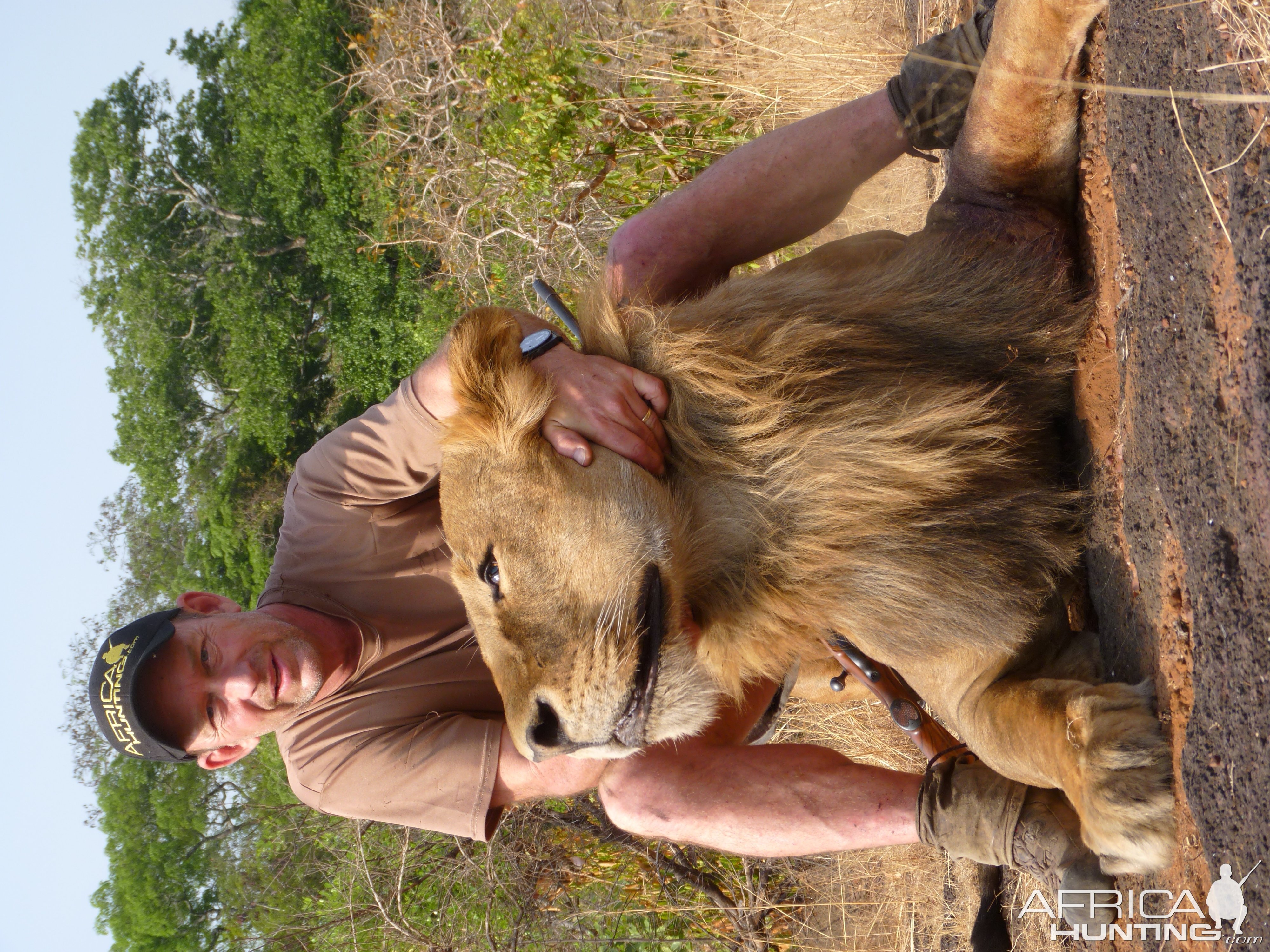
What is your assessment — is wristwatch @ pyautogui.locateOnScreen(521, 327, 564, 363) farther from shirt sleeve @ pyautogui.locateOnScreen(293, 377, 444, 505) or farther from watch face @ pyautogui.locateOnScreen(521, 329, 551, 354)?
shirt sleeve @ pyautogui.locateOnScreen(293, 377, 444, 505)

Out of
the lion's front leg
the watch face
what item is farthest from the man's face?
the lion's front leg

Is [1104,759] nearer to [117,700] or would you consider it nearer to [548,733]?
[548,733]

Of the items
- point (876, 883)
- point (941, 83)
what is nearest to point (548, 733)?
point (941, 83)

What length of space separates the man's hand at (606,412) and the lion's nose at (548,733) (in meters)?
0.66

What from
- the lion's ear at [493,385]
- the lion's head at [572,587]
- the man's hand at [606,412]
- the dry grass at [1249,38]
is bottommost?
the lion's head at [572,587]

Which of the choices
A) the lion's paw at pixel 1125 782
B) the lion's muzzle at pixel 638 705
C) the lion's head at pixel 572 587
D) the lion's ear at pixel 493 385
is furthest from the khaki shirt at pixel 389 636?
the lion's paw at pixel 1125 782

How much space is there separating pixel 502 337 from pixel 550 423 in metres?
0.34

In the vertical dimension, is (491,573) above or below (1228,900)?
above

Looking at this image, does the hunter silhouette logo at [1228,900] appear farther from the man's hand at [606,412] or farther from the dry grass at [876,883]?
the dry grass at [876,883]

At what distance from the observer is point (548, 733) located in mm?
2305

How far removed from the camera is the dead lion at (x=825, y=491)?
229 cm

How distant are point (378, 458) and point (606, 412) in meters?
1.90

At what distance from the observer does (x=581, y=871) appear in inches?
268

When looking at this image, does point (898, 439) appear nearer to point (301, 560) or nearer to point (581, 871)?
point (301, 560)
